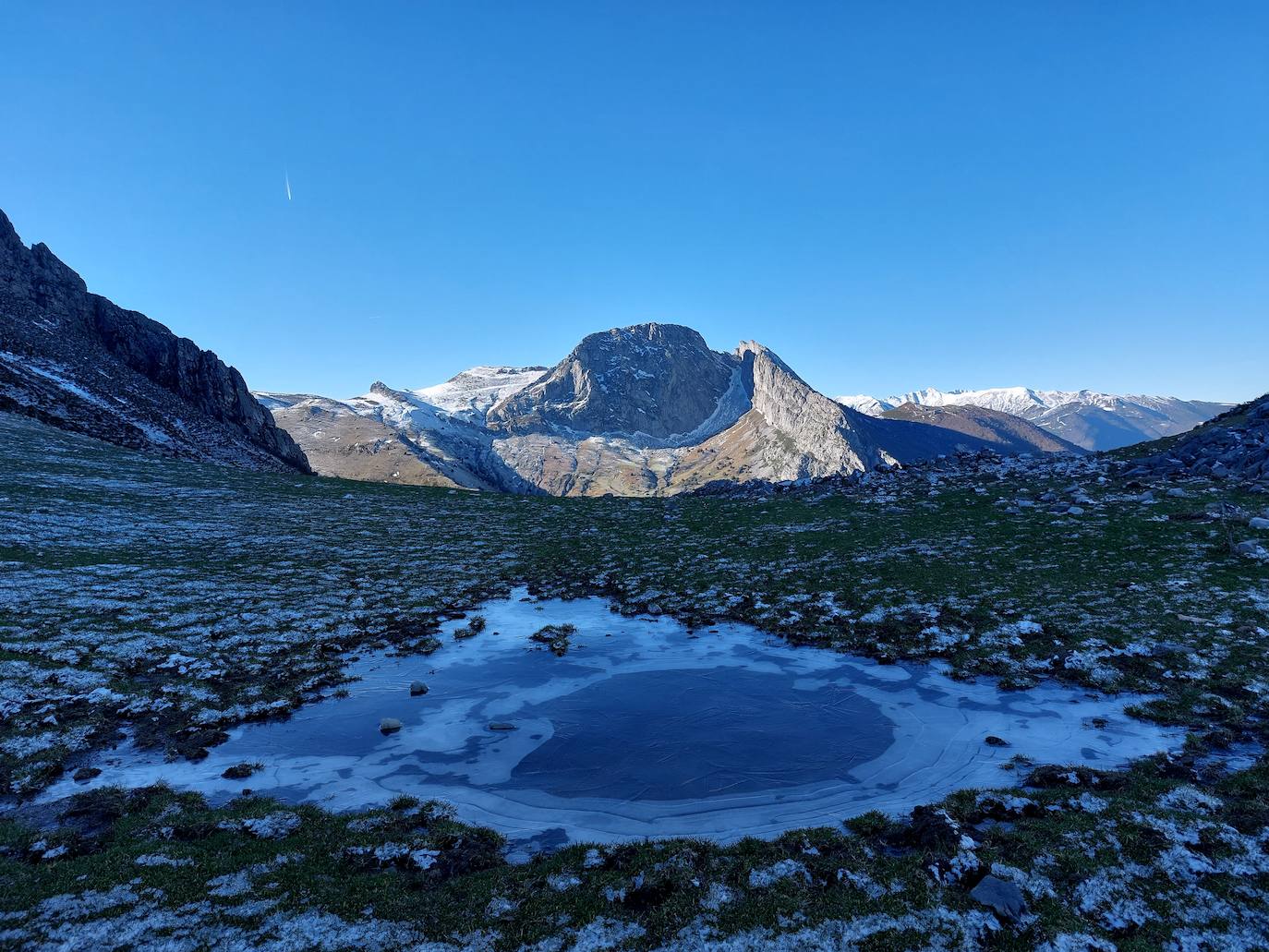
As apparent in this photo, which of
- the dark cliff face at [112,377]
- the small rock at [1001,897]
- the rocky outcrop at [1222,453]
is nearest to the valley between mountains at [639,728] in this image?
the small rock at [1001,897]

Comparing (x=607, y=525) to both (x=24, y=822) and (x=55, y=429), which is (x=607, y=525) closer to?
(x=24, y=822)

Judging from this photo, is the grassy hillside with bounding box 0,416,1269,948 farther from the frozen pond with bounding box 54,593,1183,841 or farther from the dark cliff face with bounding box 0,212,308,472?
the dark cliff face with bounding box 0,212,308,472

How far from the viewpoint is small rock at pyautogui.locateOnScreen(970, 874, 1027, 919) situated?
929cm

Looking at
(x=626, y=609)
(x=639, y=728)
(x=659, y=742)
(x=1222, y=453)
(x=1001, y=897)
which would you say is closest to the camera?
(x=1001, y=897)

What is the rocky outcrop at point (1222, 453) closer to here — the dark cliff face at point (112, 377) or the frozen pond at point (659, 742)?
the frozen pond at point (659, 742)

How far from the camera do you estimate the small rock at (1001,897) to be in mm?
9289

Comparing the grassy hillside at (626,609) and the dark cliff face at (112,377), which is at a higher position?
the dark cliff face at (112,377)

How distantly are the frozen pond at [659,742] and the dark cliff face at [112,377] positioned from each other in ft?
203

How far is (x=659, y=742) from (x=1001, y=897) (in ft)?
28.9

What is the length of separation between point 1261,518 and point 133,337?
137m

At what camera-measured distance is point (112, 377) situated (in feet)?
260

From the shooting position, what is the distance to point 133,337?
3829 inches

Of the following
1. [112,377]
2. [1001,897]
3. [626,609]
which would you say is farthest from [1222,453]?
[112,377]

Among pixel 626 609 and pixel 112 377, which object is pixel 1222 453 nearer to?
pixel 626 609
